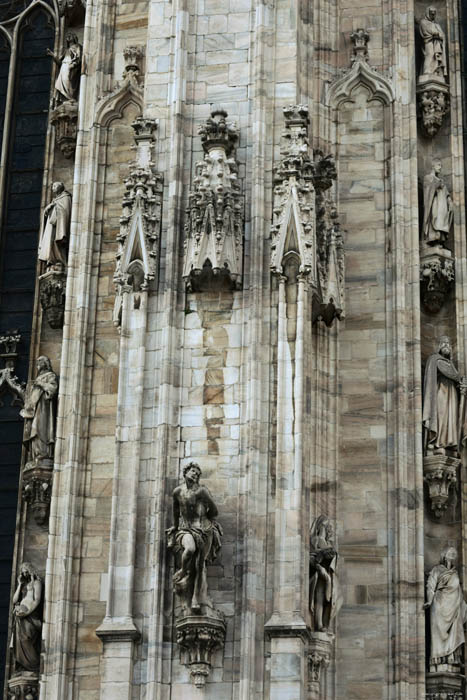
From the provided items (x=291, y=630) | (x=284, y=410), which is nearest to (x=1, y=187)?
(x=284, y=410)

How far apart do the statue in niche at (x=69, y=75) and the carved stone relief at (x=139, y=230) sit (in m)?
3.26

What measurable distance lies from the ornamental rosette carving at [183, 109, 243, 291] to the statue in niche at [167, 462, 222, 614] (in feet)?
8.64

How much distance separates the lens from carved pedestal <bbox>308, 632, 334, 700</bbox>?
76.4 feet

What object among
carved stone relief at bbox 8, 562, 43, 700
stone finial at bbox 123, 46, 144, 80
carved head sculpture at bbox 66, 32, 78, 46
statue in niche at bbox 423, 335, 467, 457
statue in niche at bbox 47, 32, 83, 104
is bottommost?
carved stone relief at bbox 8, 562, 43, 700

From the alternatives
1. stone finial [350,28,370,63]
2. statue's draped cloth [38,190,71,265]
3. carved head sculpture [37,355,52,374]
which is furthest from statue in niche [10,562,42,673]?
stone finial [350,28,370,63]

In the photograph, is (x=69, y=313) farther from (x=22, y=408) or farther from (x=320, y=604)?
(x=320, y=604)

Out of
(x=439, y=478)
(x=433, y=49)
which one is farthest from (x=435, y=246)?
(x=439, y=478)

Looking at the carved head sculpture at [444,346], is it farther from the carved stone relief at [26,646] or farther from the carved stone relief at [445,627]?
the carved stone relief at [26,646]

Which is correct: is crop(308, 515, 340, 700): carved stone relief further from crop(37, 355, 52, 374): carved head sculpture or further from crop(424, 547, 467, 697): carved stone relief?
crop(37, 355, 52, 374): carved head sculpture

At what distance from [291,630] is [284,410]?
2845 millimetres

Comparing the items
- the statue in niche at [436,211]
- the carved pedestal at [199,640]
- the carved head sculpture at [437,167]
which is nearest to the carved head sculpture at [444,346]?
the statue in niche at [436,211]

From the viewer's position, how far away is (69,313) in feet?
85.9

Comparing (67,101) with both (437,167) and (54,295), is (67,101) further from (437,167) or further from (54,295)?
(437,167)

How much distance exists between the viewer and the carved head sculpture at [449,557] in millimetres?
24656
